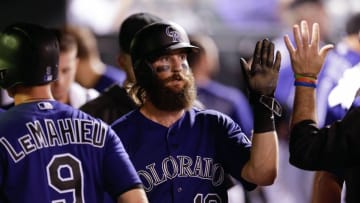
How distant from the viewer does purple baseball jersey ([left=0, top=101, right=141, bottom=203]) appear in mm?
3273

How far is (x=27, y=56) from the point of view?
3418mm

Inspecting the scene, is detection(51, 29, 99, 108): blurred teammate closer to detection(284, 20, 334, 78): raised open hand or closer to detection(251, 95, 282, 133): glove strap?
detection(251, 95, 282, 133): glove strap

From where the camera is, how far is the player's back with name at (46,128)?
329 centimetres

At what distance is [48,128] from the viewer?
132 inches

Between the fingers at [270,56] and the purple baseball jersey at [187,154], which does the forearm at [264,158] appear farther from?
A: the fingers at [270,56]

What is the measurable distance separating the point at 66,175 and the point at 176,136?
1.78 feet

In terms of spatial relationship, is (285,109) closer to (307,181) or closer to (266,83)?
(307,181)

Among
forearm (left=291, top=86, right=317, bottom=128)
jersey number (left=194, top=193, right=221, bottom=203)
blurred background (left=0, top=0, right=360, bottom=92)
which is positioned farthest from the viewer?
blurred background (left=0, top=0, right=360, bottom=92)

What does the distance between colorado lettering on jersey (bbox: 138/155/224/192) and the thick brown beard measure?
0.68 feet

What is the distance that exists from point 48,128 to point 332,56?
3.73 m

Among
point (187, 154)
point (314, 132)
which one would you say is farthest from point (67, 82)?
point (314, 132)

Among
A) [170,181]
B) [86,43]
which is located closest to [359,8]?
[86,43]

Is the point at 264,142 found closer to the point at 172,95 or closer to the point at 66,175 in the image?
the point at 172,95

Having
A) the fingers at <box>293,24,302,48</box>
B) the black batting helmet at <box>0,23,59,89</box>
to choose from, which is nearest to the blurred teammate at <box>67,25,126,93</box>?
the black batting helmet at <box>0,23,59,89</box>
